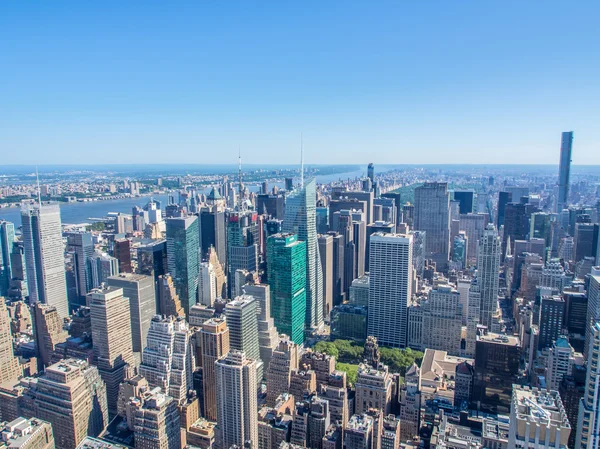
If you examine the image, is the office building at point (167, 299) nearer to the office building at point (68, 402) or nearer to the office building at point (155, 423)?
the office building at point (68, 402)

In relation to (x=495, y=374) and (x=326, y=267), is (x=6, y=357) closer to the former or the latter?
(x=326, y=267)

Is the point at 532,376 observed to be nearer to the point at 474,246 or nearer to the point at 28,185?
the point at 474,246

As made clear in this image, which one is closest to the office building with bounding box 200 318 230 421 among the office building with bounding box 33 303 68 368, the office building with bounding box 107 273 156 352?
the office building with bounding box 107 273 156 352

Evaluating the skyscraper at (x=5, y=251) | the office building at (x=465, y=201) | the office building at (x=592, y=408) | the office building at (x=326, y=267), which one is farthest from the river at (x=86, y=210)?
the office building at (x=592, y=408)

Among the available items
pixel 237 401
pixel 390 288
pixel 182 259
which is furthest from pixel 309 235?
pixel 237 401

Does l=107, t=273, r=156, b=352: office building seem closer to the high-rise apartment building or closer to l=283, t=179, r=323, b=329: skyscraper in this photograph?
the high-rise apartment building

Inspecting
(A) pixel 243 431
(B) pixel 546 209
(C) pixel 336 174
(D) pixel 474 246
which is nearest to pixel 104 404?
(A) pixel 243 431
